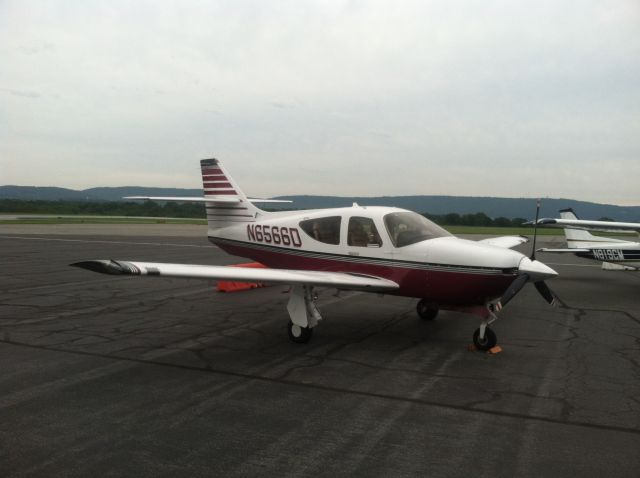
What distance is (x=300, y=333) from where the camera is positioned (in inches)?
331

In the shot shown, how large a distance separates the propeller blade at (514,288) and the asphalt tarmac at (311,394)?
946 millimetres

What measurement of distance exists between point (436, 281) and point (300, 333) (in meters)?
2.45

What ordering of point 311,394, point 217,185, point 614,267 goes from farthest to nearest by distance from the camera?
point 614,267 < point 217,185 < point 311,394

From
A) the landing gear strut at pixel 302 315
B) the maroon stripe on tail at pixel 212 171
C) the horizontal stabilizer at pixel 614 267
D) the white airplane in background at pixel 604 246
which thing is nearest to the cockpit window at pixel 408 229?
the landing gear strut at pixel 302 315

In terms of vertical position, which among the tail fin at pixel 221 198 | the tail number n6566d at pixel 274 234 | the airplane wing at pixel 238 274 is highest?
the tail fin at pixel 221 198

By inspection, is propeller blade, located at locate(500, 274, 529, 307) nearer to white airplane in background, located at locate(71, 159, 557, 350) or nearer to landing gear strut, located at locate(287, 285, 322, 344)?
white airplane in background, located at locate(71, 159, 557, 350)

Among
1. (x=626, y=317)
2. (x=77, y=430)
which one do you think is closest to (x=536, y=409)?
(x=77, y=430)

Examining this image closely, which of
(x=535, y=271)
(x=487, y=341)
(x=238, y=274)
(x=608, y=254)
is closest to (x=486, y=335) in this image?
(x=487, y=341)

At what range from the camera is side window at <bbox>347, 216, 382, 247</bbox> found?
890 cm

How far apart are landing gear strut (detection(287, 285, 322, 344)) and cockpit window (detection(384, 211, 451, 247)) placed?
177cm

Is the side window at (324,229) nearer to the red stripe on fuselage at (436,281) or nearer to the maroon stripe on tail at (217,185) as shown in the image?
the red stripe on fuselage at (436,281)

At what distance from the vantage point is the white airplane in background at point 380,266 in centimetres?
766

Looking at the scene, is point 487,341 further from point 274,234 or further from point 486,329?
point 274,234

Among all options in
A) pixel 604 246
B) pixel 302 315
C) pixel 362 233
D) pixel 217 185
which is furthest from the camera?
pixel 604 246
